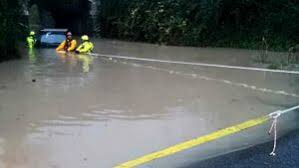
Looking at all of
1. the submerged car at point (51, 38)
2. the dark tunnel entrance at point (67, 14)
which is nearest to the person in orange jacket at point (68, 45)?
the submerged car at point (51, 38)

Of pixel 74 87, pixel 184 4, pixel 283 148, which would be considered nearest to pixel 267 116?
pixel 283 148

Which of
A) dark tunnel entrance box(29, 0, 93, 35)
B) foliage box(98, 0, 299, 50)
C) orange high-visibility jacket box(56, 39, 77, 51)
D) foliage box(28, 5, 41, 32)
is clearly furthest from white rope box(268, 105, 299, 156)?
foliage box(28, 5, 41, 32)

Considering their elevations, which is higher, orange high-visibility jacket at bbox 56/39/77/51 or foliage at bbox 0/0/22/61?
foliage at bbox 0/0/22/61

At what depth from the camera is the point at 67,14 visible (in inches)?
1647

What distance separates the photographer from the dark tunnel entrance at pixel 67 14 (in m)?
38.4

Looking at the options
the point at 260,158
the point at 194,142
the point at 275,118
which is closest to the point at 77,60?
the point at 275,118

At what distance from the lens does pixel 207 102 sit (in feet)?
35.8

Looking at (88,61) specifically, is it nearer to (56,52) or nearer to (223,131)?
(56,52)

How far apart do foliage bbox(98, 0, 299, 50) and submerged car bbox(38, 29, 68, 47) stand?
15.9 ft

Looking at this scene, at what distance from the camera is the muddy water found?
769 cm

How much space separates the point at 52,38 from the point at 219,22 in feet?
23.6

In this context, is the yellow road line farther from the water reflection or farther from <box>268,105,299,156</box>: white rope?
the water reflection

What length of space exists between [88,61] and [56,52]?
3528mm

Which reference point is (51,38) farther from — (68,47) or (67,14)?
(67,14)
